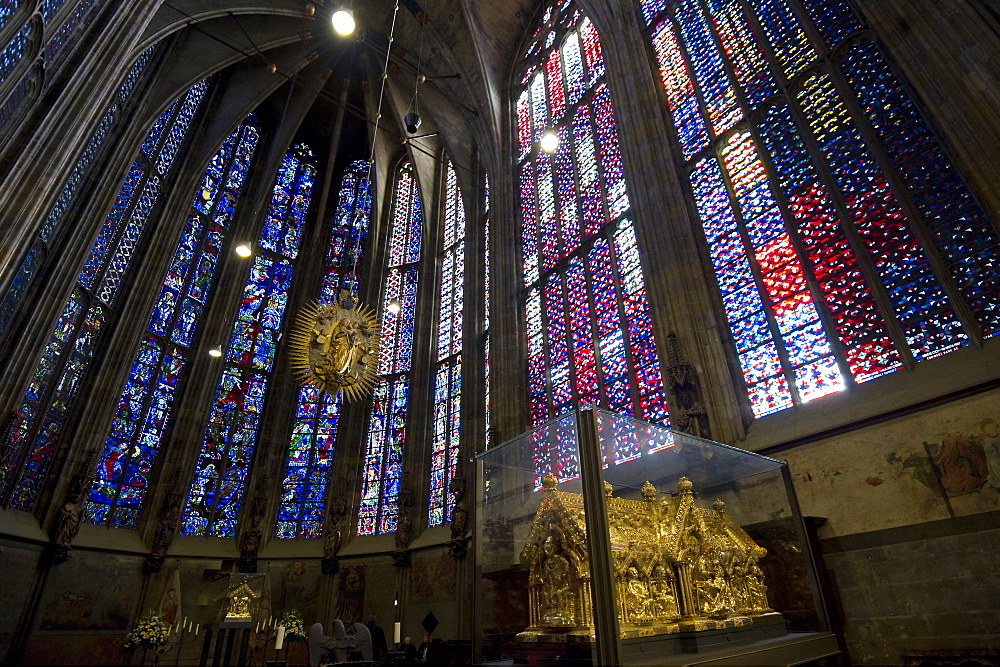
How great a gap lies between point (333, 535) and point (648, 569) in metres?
10.5

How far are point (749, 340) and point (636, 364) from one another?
1.84m

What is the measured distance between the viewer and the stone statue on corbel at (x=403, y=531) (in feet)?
38.7

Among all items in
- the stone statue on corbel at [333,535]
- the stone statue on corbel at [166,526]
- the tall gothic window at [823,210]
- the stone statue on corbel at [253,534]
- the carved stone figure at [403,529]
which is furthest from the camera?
the stone statue on corbel at [333,535]

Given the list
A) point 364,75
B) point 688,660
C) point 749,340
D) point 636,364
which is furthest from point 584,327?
point 364,75

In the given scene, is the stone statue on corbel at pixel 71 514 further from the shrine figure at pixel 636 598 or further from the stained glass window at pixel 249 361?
the shrine figure at pixel 636 598

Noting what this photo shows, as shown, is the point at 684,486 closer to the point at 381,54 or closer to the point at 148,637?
the point at 148,637

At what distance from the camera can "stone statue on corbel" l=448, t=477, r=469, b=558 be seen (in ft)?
34.4

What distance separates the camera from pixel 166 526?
1170cm

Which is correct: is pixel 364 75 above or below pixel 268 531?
above

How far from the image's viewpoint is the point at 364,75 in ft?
57.4

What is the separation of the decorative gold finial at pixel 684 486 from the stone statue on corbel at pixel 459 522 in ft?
22.2

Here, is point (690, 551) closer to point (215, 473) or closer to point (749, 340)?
point (749, 340)

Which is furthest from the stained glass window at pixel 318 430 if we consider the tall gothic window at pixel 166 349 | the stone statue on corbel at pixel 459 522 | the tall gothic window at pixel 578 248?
the tall gothic window at pixel 578 248

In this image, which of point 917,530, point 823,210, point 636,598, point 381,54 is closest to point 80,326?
point 381,54
